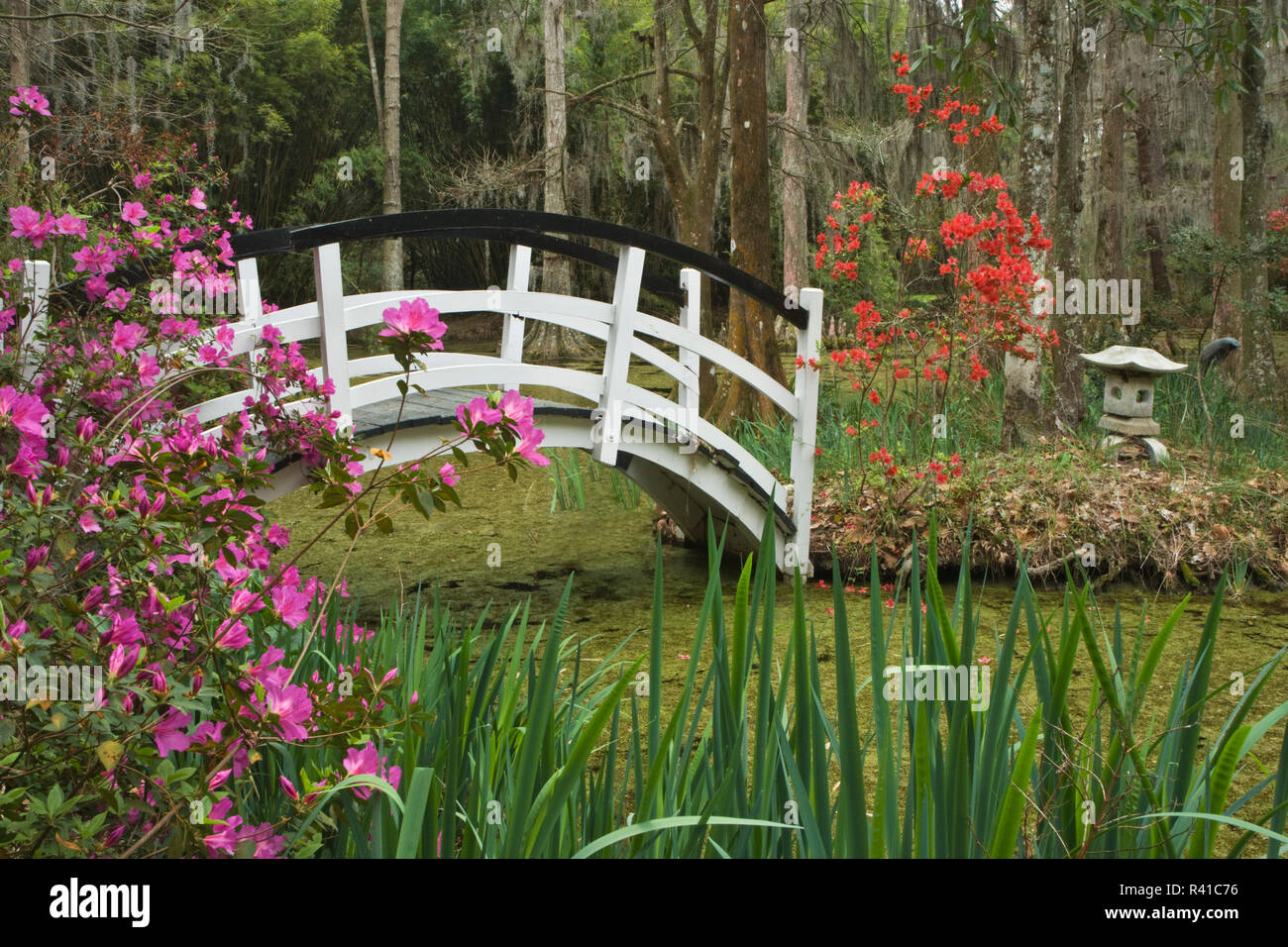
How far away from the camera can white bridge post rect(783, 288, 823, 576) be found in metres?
5.12

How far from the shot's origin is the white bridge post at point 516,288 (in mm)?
4672

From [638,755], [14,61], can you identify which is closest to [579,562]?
[638,755]

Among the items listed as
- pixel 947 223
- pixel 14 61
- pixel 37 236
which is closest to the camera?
pixel 37 236

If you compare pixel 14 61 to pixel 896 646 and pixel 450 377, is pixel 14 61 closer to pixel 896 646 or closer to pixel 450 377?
pixel 450 377

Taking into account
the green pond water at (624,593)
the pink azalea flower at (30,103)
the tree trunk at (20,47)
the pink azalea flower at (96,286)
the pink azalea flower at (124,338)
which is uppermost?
the tree trunk at (20,47)

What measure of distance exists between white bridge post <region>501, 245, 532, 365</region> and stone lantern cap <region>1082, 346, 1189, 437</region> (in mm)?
2967

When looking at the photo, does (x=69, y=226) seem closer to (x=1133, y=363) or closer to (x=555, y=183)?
(x=1133, y=363)

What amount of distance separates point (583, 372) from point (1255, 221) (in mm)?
5534

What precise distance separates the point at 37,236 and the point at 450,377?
6.15ft

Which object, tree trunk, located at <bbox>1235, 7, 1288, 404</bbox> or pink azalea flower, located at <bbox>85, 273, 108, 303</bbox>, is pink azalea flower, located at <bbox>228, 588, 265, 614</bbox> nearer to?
pink azalea flower, located at <bbox>85, 273, 108, 303</bbox>

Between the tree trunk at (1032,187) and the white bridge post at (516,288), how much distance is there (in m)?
2.88

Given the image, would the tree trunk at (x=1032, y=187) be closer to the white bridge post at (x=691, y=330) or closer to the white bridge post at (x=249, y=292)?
the white bridge post at (x=691, y=330)

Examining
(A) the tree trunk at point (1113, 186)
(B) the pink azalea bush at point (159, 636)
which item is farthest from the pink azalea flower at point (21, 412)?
(A) the tree trunk at point (1113, 186)

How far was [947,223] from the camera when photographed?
15.4 ft
